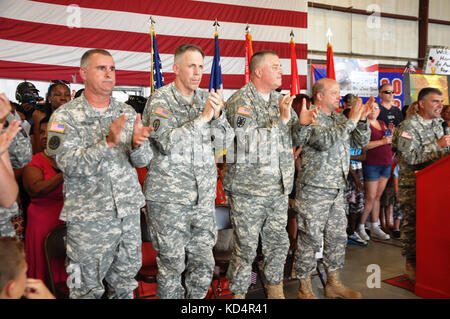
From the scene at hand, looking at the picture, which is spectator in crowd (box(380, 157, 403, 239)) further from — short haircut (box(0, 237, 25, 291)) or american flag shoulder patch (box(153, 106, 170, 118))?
short haircut (box(0, 237, 25, 291))

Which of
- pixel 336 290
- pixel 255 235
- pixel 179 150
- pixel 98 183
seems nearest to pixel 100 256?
pixel 98 183

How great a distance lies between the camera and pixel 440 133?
3.37 m

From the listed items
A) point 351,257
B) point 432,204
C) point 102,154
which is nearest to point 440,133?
point 432,204

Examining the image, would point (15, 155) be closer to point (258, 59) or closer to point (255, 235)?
point (255, 235)

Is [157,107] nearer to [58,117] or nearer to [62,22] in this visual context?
[58,117]

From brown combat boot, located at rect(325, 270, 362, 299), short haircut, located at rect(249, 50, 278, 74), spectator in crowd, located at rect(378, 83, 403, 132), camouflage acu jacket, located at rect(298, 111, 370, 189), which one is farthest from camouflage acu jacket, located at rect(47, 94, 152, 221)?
spectator in crowd, located at rect(378, 83, 403, 132)

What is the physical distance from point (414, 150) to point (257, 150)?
1490 mm

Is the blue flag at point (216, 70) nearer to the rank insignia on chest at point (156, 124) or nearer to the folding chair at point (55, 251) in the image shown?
the rank insignia on chest at point (156, 124)

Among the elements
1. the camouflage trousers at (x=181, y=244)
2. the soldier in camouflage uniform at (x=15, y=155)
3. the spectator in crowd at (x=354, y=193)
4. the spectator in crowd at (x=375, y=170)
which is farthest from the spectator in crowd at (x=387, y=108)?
the soldier in camouflage uniform at (x=15, y=155)

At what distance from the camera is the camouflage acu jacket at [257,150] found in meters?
2.56

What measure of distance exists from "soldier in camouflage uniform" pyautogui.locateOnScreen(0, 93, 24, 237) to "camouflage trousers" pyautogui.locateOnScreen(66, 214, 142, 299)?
0.29 m

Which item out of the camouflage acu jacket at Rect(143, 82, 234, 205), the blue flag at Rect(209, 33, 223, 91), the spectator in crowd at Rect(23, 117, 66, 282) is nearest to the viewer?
the camouflage acu jacket at Rect(143, 82, 234, 205)

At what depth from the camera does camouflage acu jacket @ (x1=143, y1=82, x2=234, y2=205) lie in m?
2.20

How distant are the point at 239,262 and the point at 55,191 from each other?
4.20 ft
